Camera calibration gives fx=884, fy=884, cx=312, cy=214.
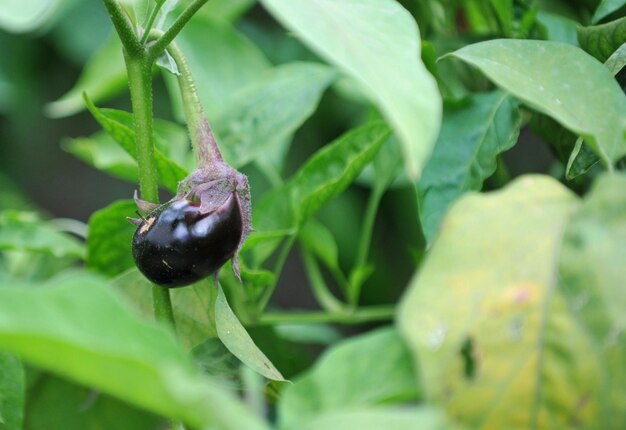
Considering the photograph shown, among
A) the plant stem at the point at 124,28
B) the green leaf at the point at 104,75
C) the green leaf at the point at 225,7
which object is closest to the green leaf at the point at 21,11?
the plant stem at the point at 124,28

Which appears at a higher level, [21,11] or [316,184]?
[21,11]

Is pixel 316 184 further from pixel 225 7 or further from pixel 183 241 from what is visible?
pixel 225 7

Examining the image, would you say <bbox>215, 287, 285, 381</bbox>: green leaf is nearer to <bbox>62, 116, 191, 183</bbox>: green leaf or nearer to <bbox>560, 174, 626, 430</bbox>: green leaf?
<bbox>560, 174, 626, 430</bbox>: green leaf

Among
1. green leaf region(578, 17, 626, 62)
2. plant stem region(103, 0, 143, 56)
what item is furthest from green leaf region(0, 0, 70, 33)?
green leaf region(578, 17, 626, 62)

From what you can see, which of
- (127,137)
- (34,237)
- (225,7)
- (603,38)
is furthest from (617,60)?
(225,7)

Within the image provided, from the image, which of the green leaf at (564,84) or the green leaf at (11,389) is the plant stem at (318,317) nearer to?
the green leaf at (11,389)

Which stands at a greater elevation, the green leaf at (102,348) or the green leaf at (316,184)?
the green leaf at (102,348)
